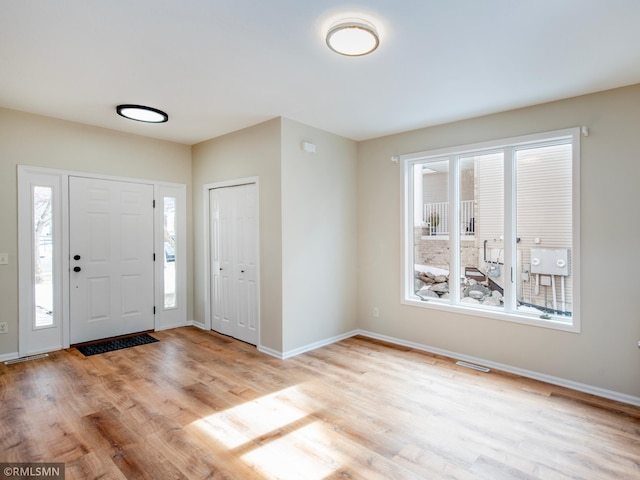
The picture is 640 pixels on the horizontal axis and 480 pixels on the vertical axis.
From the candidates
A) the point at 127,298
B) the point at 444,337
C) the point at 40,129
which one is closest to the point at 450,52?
the point at 444,337

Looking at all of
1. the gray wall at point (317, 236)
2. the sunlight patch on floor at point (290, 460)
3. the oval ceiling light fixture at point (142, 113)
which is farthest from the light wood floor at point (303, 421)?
the oval ceiling light fixture at point (142, 113)

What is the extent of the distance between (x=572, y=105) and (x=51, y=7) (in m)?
3.99

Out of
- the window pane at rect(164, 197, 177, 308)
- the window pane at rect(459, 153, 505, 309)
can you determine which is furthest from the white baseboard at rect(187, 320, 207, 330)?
the window pane at rect(459, 153, 505, 309)

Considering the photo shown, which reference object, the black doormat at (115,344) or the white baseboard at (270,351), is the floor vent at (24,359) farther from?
the white baseboard at (270,351)

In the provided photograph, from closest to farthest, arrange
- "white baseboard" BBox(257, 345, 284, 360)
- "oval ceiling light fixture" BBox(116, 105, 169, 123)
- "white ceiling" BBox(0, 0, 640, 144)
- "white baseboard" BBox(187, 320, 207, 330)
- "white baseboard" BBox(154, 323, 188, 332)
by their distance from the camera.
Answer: "white ceiling" BBox(0, 0, 640, 144) < "oval ceiling light fixture" BBox(116, 105, 169, 123) < "white baseboard" BBox(257, 345, 284, 360) < "white baseboard" BBox(154, 323, 188, 332) < "white baseboard" BBox(187, 320, 207, 330)

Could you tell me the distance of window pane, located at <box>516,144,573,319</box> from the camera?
10.9 feet

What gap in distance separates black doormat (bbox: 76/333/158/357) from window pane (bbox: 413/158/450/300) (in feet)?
11.4

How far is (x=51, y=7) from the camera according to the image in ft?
6.48

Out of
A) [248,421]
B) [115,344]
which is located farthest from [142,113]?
[248,421]

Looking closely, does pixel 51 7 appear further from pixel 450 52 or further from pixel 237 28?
pixel 450 52

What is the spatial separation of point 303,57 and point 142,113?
6.62ft

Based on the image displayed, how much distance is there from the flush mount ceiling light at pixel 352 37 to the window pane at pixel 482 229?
213cm

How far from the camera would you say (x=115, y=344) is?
169 inches

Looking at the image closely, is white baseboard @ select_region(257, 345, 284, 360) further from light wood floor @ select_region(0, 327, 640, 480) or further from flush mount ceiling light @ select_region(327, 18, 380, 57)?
flush mount ceiling light @ select_region(327, 18, 380, 57)
